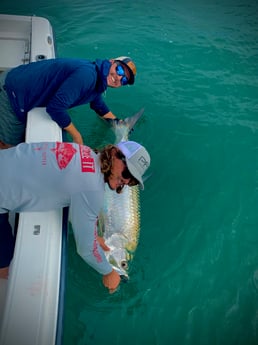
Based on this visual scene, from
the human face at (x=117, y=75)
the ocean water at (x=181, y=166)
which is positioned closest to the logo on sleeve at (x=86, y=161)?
the human face at (x=117, y=75)

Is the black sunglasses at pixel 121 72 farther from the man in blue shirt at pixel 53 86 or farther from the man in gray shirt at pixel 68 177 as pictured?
the man in gray shirt at pixel 68 177

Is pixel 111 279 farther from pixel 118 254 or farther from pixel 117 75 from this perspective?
pixel 117 75

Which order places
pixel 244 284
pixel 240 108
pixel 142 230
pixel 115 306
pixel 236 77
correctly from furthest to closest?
pixel 236 77 < pixel 240 108 < pixel 142 230 < pixel 244 284 < pixel 115 306

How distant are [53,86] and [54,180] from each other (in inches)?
44.4

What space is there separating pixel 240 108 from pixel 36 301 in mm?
4062

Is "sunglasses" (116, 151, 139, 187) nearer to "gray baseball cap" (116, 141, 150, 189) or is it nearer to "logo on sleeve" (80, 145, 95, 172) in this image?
"gray baseball cap" (116, 141, 150, 189)

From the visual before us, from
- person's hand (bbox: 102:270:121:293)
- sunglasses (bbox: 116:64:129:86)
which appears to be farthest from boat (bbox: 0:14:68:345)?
sunglasses (bbox: 116:64:129:86)

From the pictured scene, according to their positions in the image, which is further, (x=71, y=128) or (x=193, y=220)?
(x=193, y=220)

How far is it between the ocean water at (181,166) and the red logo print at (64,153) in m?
1.21

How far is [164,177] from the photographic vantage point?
3.79 metres

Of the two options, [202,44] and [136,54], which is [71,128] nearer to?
[136,54]

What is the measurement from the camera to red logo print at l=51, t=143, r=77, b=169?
1952 mm

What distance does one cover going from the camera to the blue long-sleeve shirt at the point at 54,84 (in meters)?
2.67

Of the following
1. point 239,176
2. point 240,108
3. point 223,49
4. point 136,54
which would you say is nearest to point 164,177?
point 239,176
